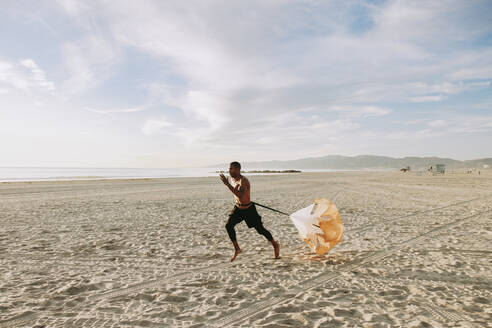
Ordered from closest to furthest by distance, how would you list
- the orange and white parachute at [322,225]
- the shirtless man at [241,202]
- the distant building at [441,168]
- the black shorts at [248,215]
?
the shirtless man at [241,202]
the black shorts at [248,215]
the orange and white parachute at [322,225]
the distant building at [441,168]

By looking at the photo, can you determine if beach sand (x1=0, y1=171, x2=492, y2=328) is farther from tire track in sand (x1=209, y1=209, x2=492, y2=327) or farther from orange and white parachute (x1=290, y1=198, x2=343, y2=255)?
orange and white parachute (x1=290, y1=198, x2=343, y2=255)

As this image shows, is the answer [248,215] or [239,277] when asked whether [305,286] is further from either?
[248,215]

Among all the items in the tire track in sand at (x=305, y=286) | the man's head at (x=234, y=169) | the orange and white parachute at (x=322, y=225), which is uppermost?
the man's head at (x=234, y=169)

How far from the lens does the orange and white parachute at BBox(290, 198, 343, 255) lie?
5.53 meters

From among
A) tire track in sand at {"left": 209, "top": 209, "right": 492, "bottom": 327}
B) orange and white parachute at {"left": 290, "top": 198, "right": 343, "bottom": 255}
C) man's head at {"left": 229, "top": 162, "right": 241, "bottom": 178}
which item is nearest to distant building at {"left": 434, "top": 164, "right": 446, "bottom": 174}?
tire track in sand at {"left": 209, "top": 209, "right": 492, "bottom": 327}

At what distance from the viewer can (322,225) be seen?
559cm

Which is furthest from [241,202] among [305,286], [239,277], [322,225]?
[305,286]

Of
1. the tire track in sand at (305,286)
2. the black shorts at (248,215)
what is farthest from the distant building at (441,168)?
the black shorts at (248,215)

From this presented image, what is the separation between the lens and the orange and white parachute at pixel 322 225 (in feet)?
18.1

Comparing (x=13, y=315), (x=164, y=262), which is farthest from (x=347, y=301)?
(x=13, y=315)

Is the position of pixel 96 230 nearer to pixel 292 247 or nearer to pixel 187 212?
pixel 187 212

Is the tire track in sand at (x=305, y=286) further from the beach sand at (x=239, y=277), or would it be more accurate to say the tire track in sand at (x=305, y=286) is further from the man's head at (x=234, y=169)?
the man's head at (x=234, y=169)

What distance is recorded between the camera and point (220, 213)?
37.7 ft

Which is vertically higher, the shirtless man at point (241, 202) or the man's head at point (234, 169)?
the man's head at point (234, 169)
